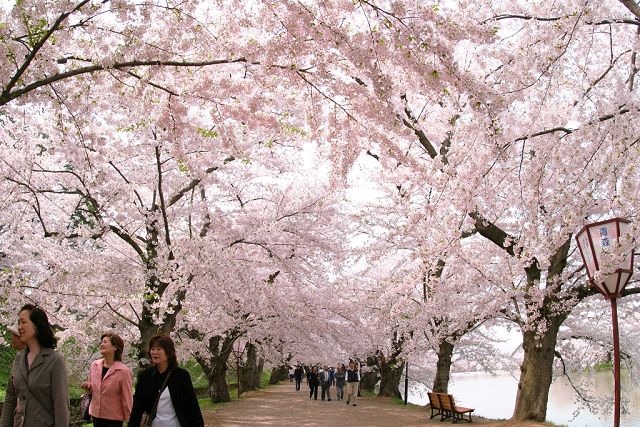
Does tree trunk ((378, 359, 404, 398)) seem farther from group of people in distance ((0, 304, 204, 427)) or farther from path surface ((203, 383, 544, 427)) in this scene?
group of people in distance ((0, 304, 204, 427))

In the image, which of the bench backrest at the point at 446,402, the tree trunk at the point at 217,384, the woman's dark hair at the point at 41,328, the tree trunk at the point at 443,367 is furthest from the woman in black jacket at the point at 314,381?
the woman's dark hair at the point at 41,328

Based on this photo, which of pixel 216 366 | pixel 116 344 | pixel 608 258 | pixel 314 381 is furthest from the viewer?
pixel 314 381

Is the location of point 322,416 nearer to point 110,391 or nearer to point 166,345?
point 110,391

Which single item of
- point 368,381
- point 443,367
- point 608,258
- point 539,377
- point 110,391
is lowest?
point 110,391

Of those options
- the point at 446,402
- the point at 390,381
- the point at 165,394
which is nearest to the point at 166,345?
the point at 165,394

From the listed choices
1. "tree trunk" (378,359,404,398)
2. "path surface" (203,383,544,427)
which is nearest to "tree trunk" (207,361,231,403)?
"path surface" (203,383,544,427)

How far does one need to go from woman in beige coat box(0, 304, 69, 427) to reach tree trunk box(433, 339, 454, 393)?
1540 cm

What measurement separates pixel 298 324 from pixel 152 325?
7.26m

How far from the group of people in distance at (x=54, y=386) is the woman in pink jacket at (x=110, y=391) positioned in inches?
43.5

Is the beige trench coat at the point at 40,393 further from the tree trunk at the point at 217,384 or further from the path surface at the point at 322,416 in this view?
the tree trunk at the point at 217,384

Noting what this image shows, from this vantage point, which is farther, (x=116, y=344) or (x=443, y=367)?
(x=443, y=367)

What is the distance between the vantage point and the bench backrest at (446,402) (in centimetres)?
1459

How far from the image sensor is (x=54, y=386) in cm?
367

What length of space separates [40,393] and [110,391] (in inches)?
61.7
